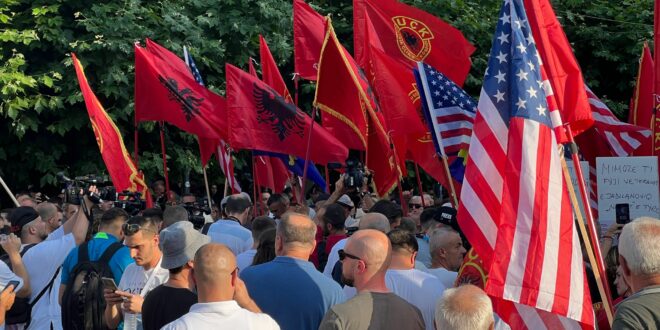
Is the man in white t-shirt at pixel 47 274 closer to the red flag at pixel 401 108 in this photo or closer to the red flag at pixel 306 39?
the red flag at pixel 401 108

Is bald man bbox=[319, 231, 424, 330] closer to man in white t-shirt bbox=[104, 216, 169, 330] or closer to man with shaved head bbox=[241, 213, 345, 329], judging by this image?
man with shaved head bbox=[241, 213, 345, 329]

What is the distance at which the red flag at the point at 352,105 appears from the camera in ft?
40.5

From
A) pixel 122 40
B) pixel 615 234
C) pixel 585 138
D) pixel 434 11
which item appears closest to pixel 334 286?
pixel 615 234

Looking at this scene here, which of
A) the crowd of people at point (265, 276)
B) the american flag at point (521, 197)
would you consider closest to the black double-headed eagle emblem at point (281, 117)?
the crowd of people at point (265, 276)

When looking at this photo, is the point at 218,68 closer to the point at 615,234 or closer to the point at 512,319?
the point at 615,234

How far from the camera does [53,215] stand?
10938 mm

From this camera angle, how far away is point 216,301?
5.09 m

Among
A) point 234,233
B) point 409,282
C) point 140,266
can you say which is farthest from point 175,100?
point 409,282

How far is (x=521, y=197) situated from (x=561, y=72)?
175 centimetres

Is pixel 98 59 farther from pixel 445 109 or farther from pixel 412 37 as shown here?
pixel 445 109

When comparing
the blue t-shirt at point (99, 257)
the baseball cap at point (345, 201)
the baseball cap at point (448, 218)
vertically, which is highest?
the blue t-shirt at point (99, 257)

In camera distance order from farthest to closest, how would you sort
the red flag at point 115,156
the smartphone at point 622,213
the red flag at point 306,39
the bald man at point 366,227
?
1. the red flag at point 306,39
2. the red flag at point 115,156
3. the bald man at point 366,227
4. the smartphone at point 622,213

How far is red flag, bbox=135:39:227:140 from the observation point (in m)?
13.8

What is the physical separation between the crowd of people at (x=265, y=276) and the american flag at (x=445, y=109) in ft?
3.81
